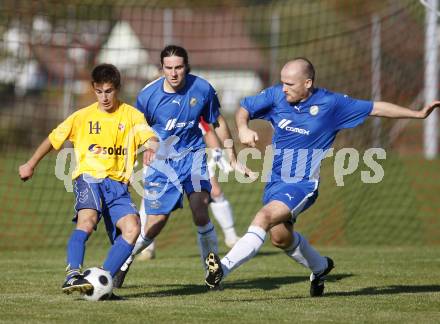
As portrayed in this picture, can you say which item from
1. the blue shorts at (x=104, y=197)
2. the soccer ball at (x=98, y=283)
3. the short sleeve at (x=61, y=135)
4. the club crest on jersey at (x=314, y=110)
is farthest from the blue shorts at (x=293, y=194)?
the short sleeve at (x=61, y=135)

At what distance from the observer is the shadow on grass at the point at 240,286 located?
7.71 m

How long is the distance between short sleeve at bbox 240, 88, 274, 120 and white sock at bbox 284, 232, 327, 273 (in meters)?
1.08

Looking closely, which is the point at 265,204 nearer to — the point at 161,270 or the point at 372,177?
the point at 161,270

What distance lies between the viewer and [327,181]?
19422 mm

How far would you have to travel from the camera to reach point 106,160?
23.8 feet

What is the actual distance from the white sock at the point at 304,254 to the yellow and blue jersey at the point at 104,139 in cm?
150

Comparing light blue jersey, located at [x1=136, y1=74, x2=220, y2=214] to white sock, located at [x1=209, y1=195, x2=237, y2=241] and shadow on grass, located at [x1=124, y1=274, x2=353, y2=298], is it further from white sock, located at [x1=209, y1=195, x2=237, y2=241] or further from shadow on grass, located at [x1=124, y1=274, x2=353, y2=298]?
white sock, located at [x1=209, y1=195, x2=237, y2=241]

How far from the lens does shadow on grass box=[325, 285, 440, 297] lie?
7.80 m

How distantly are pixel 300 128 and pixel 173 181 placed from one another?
143 cm

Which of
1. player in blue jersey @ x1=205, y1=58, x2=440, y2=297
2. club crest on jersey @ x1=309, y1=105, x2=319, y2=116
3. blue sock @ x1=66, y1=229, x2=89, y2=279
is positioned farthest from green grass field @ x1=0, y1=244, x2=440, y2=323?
club crest on jersey @ x1=309, y1=105, x2=319, y2=116

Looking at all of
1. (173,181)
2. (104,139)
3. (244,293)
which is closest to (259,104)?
(173,181)

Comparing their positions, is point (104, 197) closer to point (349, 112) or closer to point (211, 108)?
point (211, 108)

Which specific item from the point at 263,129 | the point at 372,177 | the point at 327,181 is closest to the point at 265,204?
the point at 372,177

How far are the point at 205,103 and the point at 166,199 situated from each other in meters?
0.98
